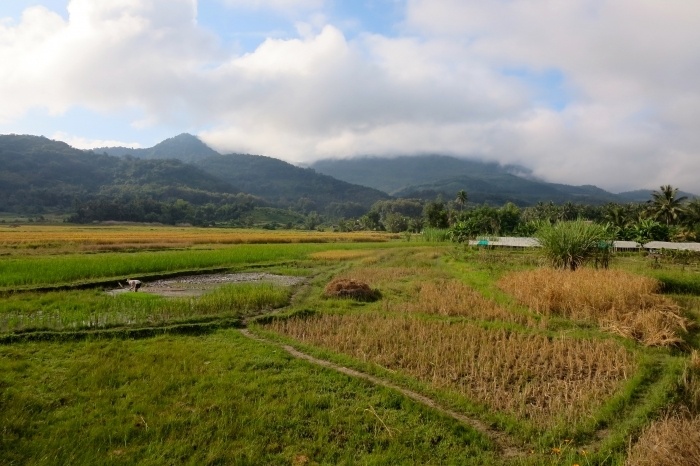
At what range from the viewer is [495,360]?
8.73m

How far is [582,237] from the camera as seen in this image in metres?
17.0

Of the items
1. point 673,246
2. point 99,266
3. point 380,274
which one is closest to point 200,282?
point 99,266

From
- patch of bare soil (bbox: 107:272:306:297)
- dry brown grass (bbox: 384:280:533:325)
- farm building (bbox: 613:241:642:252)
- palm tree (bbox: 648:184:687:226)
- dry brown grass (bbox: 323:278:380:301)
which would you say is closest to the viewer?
dry brown grass (bbox: 384:280:533:325)

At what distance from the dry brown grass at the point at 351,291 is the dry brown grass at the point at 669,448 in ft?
34.6

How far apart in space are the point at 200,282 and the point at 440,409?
1554 cm

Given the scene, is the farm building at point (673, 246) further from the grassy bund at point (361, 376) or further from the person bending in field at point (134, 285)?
the person bending in field at point (134, 285)

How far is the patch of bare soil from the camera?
1700 cm

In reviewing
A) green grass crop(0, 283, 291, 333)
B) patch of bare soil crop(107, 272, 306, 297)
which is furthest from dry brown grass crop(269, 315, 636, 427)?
patch of bare soil crop(107, 272, 306, 297)

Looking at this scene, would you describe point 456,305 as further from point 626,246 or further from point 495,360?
point 626,246

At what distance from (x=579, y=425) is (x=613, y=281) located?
27.4 ft

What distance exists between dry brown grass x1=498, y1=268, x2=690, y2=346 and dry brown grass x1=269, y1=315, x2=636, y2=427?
1.20 m

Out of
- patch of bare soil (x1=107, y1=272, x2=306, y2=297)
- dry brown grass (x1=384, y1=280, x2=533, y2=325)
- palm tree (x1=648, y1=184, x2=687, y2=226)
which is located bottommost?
patch of bare soil (x1=107, y1=272, x2=306, y2=297)

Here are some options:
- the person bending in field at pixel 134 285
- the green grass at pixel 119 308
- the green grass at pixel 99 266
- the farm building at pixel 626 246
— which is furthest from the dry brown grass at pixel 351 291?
the farm building at pixel 626 246

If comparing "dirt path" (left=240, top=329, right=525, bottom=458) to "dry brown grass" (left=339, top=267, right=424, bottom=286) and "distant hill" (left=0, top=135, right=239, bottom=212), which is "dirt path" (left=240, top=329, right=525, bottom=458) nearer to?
"dry brown grass" (left=339, top=267, right=424, bottom=286)
